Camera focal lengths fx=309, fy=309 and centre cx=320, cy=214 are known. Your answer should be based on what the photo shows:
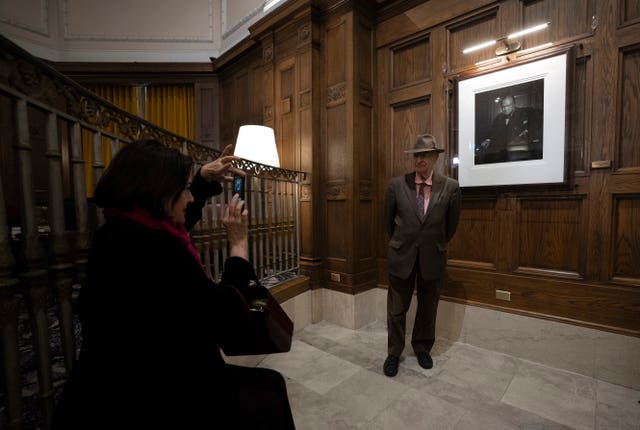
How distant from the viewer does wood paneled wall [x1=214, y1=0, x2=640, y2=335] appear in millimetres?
2000

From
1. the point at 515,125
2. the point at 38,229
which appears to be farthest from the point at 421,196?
the point at 38,229

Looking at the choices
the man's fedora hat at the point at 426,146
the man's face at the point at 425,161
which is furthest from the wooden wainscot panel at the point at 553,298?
the man's fedora hat at the point at 426,146

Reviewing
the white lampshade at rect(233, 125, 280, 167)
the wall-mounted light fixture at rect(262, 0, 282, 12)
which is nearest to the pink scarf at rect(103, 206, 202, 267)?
the white lampshade at rect(233, 125, 280, 167)

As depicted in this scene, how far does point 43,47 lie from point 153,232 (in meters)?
6.12

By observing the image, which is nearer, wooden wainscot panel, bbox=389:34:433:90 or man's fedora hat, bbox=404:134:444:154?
man's fedora hat, bbox=404:134:444:154

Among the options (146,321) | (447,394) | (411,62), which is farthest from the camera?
(411,62)

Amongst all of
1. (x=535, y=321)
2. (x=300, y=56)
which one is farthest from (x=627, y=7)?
(x=300, y=56)

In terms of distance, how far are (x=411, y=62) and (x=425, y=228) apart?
1728 mm

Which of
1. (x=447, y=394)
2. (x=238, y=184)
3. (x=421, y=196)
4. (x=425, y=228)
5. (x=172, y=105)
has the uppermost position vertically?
(x=172, y=105)

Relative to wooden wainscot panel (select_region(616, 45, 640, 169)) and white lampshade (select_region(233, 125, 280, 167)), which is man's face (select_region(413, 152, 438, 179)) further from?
white lampshade (select_region(233, 125, 280, 167))

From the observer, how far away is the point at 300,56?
10.4 ft

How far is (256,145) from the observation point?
3020mm

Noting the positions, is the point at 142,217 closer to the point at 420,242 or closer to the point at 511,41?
the point at 420,242

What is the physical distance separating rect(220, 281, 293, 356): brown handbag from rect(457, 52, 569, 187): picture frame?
84.8 inches
